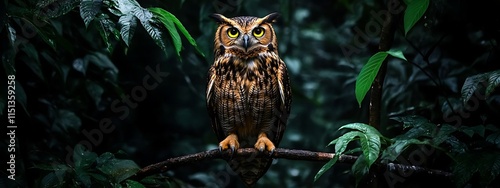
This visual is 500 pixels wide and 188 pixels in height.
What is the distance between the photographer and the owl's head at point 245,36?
12.1ft

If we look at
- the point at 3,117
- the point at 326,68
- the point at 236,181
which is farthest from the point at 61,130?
the point at 326,68

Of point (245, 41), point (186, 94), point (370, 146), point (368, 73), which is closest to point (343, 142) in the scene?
point (370, 146)

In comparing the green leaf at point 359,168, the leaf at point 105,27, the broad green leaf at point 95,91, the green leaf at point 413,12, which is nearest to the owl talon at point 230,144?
the broad green leaf at point 95,91

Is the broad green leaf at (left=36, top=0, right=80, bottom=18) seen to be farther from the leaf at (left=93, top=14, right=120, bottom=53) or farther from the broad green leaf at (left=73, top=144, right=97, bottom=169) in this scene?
the broad green leaf at (left=73, top=144, right=97, bottom=169)

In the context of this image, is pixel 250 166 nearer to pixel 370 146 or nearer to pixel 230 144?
pixel 230 144

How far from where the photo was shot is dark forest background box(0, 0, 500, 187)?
2.56 metres

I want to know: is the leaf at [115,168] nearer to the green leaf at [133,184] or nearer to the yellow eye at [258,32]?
the green leaf at [133,184]

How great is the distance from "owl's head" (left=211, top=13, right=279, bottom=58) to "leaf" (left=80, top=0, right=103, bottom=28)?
135 cm

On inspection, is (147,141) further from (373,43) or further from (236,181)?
(373,43)

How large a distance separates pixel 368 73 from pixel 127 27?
899mm

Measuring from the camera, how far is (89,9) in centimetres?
237

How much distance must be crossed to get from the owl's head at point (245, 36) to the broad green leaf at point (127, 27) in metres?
1.26

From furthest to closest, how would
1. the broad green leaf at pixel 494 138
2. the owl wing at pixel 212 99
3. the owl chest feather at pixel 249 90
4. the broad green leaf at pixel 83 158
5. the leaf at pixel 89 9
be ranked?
the owl wing at pixel 212 99
the owl chest feather at pixel 249 90
the broad green leaf at pixel 83 158
the broad green leaf at pixel 494 138
the leaf at pixel 89 9

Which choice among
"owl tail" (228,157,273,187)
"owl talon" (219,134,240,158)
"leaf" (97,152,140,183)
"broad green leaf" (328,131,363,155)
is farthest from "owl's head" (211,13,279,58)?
"broad green leaf" (328,131,363,155)
